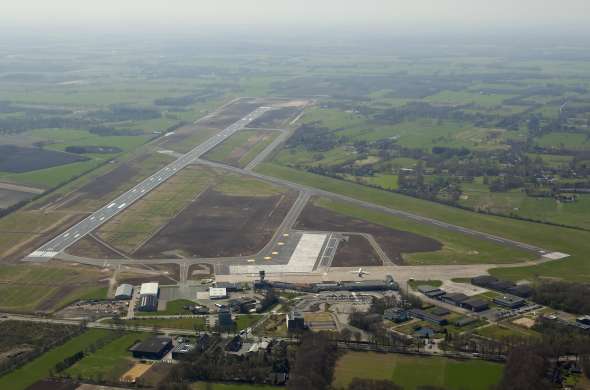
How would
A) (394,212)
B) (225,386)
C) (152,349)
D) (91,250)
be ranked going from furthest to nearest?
(394,212) < (91,250) < (152,349) < (225,386)

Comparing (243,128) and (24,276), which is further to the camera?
(243,128)

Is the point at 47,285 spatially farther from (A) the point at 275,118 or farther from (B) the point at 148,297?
(A) the point at 275,118

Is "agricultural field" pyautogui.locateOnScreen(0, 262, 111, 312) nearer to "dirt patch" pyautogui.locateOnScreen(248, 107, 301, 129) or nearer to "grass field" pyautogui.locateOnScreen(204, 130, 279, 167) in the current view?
"grass field" pyautogui.locateOnScreen(204, 130, 279, 167)

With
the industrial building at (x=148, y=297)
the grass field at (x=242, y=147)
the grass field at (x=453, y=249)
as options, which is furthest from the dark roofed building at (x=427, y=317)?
the grass field at (x=242, y=147)

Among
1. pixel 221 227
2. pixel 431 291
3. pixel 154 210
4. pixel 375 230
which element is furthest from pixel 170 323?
pixel 154 210

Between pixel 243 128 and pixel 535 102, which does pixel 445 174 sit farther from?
pixel 535 102

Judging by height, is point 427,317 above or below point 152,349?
above

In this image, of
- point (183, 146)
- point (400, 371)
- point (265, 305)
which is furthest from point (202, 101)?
point (400, 371)

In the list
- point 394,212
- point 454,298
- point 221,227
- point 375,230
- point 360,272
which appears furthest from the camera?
point 394,212
